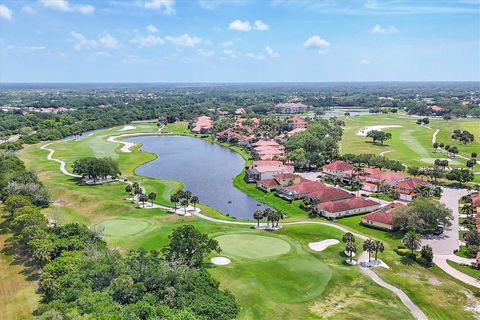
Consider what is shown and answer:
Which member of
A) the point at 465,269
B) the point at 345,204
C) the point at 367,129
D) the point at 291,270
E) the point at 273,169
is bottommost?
the point at 465,269

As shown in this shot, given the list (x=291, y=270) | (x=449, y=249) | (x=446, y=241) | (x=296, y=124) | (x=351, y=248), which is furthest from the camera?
(x=296, y=124)

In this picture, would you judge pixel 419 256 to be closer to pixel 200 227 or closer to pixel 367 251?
pixel 367 251

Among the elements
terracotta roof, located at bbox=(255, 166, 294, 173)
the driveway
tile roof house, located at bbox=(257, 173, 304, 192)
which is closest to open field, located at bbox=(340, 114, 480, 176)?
terracotta roof, located at bbox=(255, 166, 294, 173)

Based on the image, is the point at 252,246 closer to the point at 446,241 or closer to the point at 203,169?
the point at 446,241

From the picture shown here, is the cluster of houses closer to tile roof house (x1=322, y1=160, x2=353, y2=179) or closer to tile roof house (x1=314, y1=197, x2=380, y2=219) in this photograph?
tile roof house (x1=322, y1=160, x2=353, y2=179)

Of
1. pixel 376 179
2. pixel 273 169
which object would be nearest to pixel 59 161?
pixel 273 169

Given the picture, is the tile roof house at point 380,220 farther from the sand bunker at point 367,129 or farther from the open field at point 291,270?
the sand bunker at point 367,129

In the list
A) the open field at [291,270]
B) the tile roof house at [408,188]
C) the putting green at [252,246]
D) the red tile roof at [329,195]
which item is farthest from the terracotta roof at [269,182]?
the putting green at [252,246]
